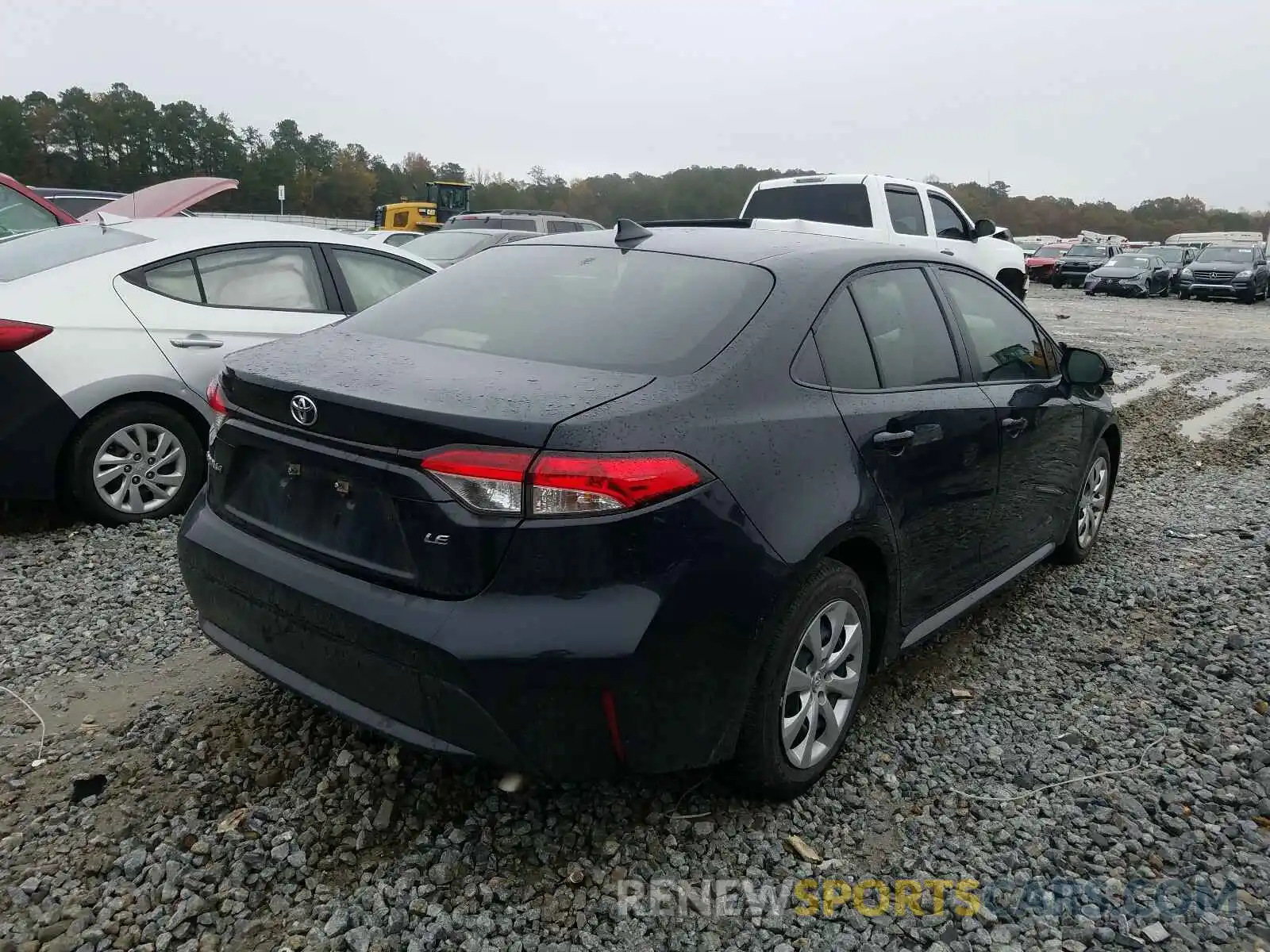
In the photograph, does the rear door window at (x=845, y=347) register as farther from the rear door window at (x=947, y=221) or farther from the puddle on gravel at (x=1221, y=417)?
the rear door window at (x=947, y=221)

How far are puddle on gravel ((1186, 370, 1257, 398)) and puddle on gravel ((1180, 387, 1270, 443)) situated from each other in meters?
0.22

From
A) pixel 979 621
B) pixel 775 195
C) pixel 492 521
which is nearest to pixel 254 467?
pixel 492 521

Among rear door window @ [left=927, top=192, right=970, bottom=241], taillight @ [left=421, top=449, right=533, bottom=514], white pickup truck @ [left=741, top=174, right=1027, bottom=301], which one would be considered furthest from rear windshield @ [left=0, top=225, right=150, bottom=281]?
rear door window @ [left=927, top=192, right=970, bottom=241]

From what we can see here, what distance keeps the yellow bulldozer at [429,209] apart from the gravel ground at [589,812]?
2917 cm

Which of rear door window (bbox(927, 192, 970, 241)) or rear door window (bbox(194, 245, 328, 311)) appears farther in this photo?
rear door window (bbox(927, 192, 970, 241))

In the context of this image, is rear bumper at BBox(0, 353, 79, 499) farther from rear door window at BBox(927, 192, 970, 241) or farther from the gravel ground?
rear door window at BBox(927, 192, 970, 241)

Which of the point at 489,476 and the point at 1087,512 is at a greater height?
the point at 489,476

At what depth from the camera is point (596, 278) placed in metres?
3.15

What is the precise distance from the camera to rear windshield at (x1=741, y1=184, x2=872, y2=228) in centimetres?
1092

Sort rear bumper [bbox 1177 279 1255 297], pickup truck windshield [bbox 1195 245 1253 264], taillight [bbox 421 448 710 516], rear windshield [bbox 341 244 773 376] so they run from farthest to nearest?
pickup truck windshield [bbox 1195 245 1253 264] < rear bumper [bbox 1177 279 1255 297] < rear windshield [bbox 341 244 773 376] < taillight [bbox 421 448 710 516]

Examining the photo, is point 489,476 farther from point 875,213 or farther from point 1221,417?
point 1221,417

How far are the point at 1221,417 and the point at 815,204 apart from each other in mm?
4792

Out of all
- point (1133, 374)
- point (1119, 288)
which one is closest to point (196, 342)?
point (1133, 374)

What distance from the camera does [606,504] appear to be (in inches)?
88.1
